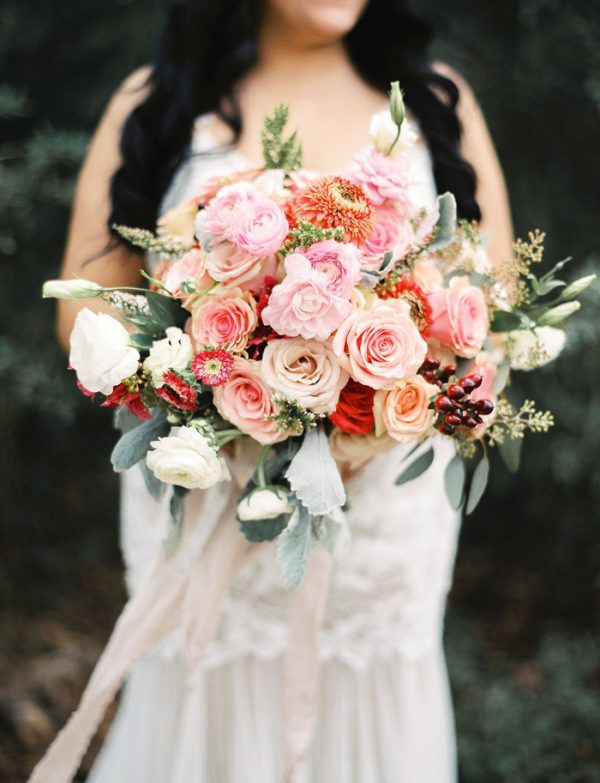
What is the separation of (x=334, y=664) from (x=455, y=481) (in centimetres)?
67

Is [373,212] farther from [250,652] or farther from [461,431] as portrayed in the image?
[250,652]

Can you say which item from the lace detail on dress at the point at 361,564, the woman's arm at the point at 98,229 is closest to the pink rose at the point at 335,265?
the lace detail on dress at the point at 361,564

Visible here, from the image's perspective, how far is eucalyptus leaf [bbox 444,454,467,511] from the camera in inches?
43.3

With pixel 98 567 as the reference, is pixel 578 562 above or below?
below

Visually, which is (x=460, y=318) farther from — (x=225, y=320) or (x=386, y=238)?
(x=225, y=320)

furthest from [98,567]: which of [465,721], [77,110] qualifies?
[77,110]

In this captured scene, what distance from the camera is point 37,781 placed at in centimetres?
130

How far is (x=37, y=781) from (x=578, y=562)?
189 cm

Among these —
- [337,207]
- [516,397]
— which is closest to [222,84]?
[337,207]

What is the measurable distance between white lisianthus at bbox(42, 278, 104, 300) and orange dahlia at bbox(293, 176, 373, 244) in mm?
Answer: 273

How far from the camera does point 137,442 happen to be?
1.06m

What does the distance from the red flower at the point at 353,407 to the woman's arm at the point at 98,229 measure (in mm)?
636

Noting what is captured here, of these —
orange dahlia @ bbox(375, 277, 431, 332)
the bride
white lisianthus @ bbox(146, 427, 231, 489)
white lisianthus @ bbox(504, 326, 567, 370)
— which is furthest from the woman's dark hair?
white lisianthus @ bbox(146, 427, 231, 489)

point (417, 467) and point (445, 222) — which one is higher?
point (445, 222)
